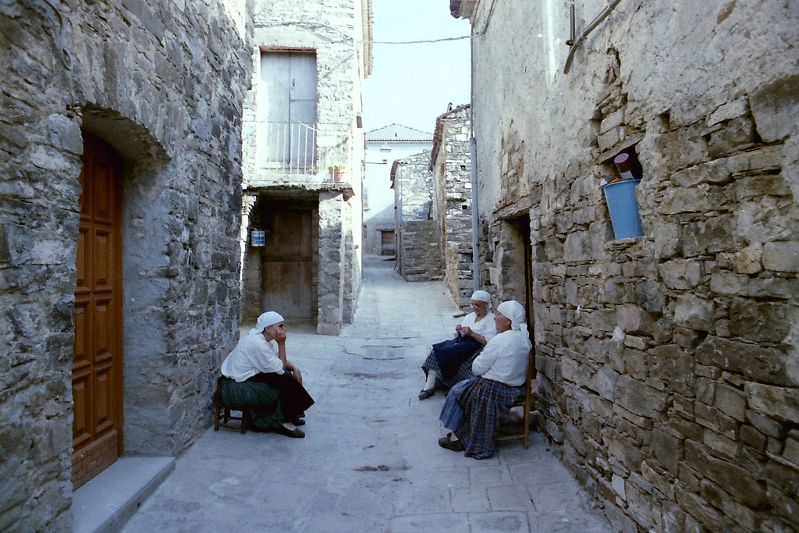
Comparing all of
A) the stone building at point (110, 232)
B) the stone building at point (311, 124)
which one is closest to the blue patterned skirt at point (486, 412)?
the stone building at point (110, 232)

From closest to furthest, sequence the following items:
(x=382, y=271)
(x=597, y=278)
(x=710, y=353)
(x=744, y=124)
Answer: (x=744, y=124) < (x=710, y=353) < (x=597, y=278) < (x=382, y=271)

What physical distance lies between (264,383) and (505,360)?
1.97 metres

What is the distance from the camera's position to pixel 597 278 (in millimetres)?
3180

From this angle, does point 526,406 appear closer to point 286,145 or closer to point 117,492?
point 117,492

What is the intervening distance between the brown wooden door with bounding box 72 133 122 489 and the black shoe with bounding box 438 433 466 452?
235 centimetres

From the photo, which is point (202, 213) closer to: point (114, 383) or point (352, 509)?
point (114, 383)

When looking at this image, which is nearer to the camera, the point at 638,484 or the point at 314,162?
the point at 638,484

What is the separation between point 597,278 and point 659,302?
0.69m

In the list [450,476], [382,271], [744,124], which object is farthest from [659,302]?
[382,271]

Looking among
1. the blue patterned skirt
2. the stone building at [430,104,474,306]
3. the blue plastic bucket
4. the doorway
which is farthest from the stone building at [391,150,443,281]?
the blue plastic bucket

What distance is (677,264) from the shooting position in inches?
92.0

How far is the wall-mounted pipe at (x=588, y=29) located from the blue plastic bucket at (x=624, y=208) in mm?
1015

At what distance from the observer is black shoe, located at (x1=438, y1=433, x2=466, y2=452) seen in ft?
13.3

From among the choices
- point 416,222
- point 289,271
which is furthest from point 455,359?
point 416,222
